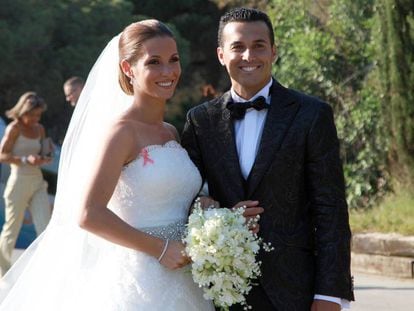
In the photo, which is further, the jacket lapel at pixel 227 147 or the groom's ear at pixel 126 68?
the groom's ear at pixel 126 68

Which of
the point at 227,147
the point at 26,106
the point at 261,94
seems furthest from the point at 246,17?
the point at 26,106

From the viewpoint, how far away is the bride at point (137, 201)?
4477mm

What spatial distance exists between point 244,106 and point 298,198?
1.61 ft

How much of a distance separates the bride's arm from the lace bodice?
95 mm

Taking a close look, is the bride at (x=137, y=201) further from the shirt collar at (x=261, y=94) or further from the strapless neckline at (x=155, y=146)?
the shirt collar at (x=261, y=94)

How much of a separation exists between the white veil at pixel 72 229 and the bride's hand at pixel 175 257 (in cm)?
53

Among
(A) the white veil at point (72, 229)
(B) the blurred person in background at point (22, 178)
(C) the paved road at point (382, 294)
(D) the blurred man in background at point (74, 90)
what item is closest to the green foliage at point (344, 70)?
(C) the paved road at point (382, 294)

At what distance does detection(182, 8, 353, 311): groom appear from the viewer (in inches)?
173

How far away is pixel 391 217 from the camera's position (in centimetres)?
Answer: 1159

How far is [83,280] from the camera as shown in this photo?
490cm

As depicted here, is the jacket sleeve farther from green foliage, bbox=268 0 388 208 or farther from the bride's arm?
green foliage, bbox=268 0 388 208

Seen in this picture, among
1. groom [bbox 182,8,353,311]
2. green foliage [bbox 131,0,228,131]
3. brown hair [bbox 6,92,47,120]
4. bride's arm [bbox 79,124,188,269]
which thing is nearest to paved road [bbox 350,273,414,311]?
Answer: brown hair [bbox 6,92,47,120]

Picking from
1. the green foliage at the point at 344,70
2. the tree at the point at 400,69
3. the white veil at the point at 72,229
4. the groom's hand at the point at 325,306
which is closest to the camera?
the groom's hand at the point at 325,306

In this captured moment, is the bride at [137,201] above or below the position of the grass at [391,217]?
above
